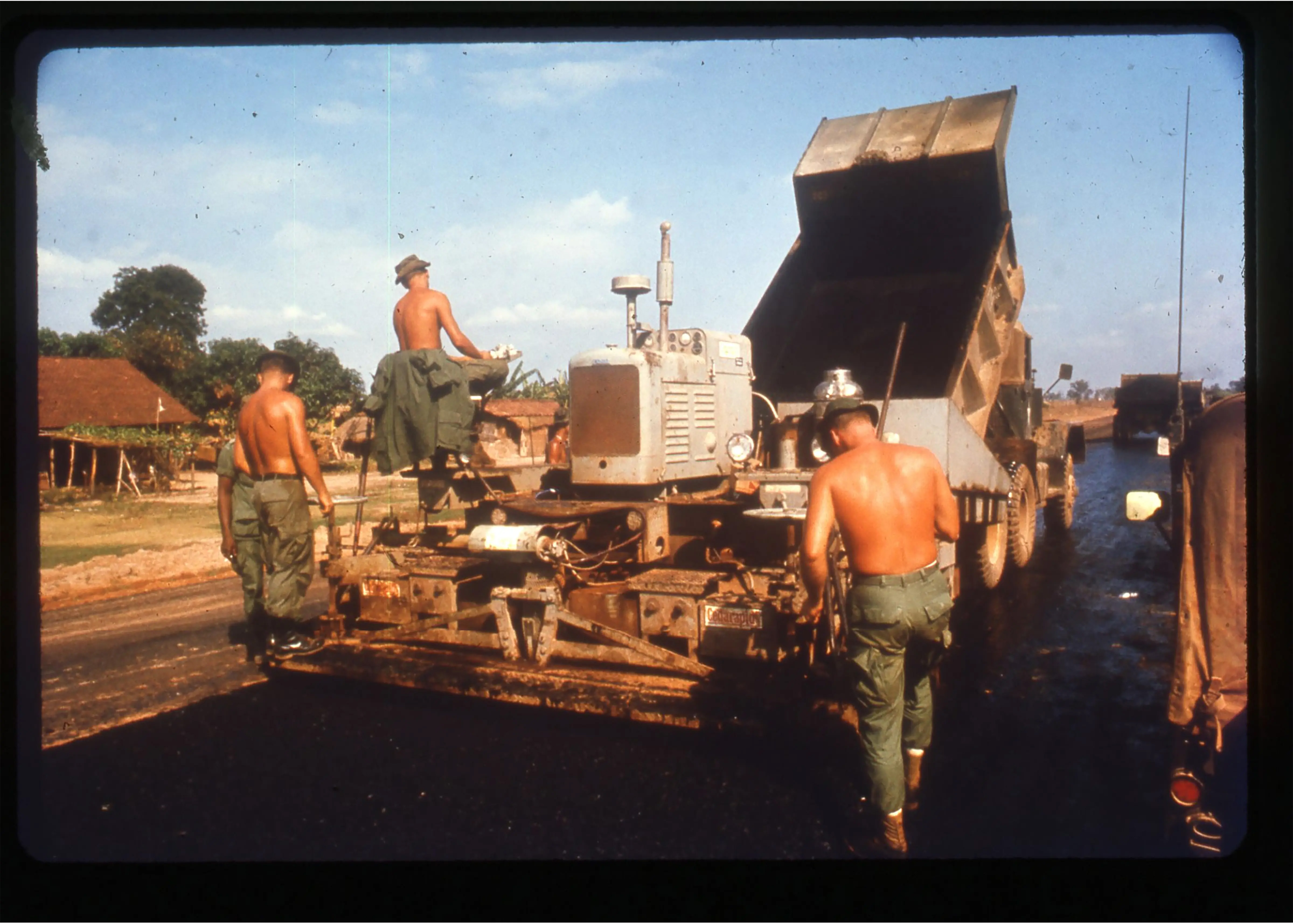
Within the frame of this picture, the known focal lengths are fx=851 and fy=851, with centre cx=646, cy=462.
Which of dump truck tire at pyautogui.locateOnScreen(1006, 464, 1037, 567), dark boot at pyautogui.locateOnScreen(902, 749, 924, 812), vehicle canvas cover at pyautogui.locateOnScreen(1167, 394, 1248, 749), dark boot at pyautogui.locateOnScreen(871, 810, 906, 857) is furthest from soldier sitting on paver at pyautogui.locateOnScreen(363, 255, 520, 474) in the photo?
dump truck tire at pyautogui.locateOnScreen(1006, 464, 1037, 567)

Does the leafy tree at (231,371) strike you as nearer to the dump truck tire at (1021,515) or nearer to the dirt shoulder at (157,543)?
the dirt shoulder at (157,543)

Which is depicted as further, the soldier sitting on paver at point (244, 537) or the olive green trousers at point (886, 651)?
the soldier sitting on paver at point (244, 537)

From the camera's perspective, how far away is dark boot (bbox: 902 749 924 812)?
12.2ft

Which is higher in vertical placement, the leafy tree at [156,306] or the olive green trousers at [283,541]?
the leafy tree at [156,306]

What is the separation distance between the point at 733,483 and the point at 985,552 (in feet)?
10.4

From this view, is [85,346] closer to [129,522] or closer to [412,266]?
[129,522]

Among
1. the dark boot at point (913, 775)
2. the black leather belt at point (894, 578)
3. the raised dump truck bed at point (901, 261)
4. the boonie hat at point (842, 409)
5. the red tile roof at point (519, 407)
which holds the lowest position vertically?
the dark boot at point (913, 775)

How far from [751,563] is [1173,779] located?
9.07 feet

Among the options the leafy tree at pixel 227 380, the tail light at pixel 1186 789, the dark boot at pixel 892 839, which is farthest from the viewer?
the leafy tree at pixel 227 380

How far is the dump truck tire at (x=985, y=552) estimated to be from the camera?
7.38 metres

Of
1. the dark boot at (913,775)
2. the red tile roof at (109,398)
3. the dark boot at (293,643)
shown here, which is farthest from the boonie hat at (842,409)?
the red tile roof at (109,398)

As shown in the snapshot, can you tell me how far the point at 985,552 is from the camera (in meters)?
7.51

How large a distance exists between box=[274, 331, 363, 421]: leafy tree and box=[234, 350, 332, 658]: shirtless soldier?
172 mm

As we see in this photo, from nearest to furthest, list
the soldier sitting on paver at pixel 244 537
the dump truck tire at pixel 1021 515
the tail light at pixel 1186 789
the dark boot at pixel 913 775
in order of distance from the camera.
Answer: the tail light at pixel 1186 789 → the dark boot at pixel 913 775 → the soldier sitting on paver at pixel 244 537 → the dump truck tire at pixel 1021 515
